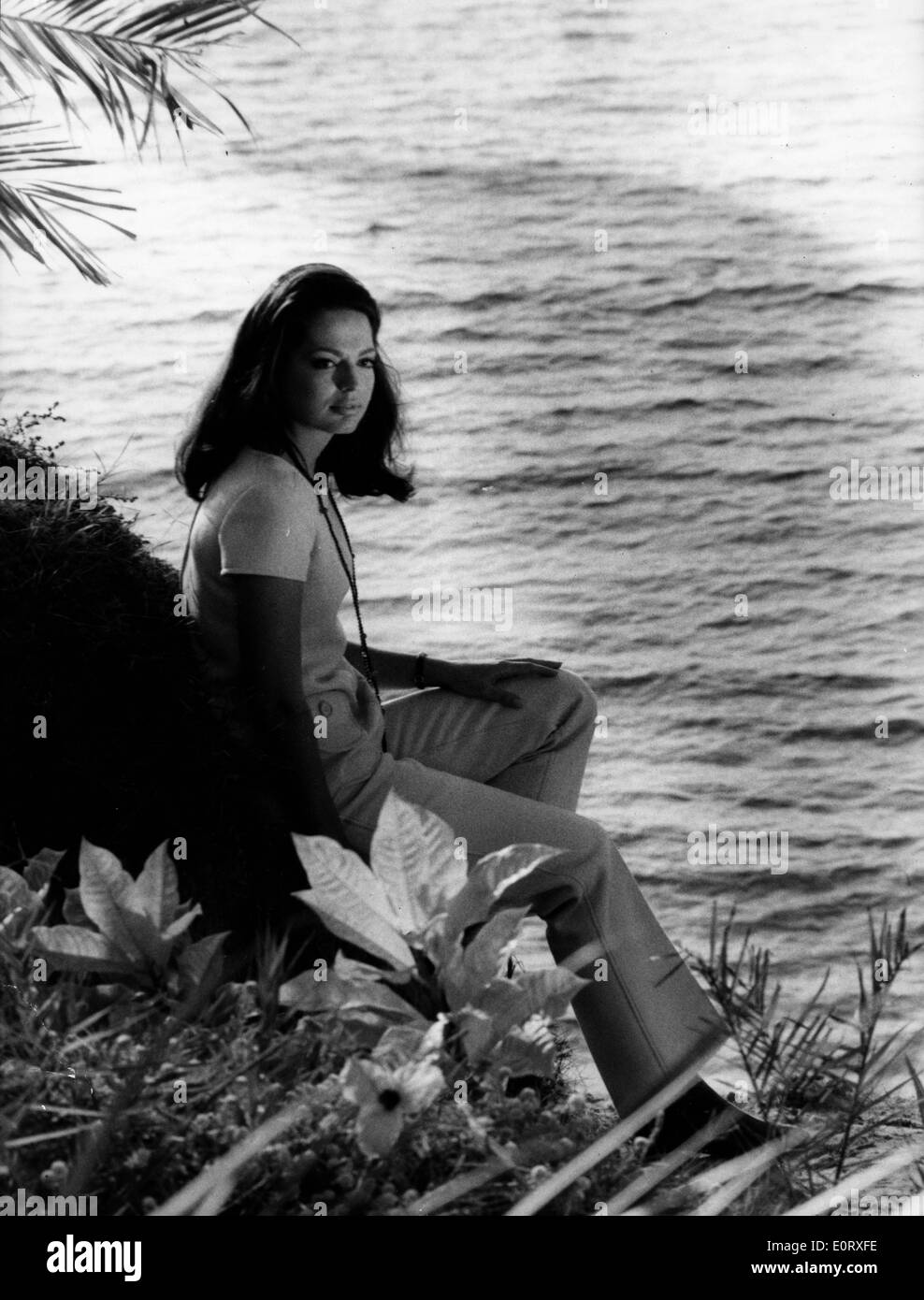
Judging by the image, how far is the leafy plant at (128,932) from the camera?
1.72 m

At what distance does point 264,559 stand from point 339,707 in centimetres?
24

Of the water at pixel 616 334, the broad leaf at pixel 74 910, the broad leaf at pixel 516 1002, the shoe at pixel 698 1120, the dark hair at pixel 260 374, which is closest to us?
the broad leaf at pixel 516 1002

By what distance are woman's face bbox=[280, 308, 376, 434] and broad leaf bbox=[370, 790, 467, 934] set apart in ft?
2.35

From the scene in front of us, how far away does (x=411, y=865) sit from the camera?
5.69 ft

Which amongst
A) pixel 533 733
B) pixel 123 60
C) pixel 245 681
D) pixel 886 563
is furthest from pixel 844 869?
pixel 123 60

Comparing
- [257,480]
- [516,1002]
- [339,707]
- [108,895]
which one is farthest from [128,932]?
[257,480]

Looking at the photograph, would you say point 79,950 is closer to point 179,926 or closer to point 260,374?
point 179,926

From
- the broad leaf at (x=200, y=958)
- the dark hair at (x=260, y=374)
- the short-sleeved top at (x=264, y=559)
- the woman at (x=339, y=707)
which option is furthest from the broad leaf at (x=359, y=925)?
the dark hair at (x=260, y=374)

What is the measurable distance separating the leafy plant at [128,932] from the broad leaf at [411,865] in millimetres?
190

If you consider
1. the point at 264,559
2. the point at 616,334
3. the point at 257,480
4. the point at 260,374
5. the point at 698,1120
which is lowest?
the point at 698,1120

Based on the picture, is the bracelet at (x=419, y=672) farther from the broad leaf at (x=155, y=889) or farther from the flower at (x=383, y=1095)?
the flower at (x=383, y=1095)

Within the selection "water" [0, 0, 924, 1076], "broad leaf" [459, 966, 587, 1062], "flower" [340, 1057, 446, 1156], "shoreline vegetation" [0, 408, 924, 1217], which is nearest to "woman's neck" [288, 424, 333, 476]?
"shoreline vegetation" [0, 408, 924, 1217]
